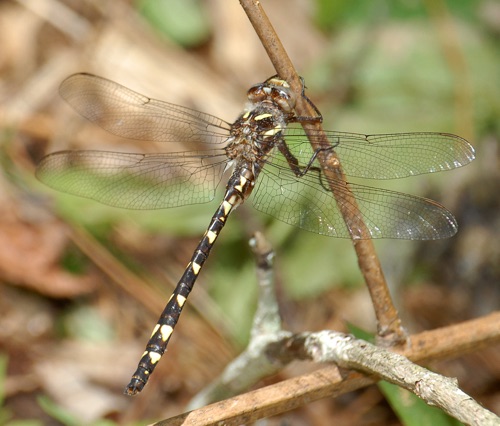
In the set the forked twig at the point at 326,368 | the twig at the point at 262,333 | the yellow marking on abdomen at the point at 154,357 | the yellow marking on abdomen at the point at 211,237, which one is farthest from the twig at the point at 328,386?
the yellow marking on abdomen at the point at 211,237

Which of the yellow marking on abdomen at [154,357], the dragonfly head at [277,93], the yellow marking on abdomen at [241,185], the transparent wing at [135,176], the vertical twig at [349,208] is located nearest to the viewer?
the vertical twig at [349,208]

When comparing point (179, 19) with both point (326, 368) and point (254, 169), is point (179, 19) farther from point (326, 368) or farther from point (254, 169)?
point (326, 368)

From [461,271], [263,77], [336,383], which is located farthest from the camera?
[263,77]

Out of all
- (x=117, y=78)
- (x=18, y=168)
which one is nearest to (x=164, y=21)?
(x=117, y=78)

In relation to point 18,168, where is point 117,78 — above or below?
above

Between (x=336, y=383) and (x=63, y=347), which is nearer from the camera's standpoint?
(x=336, y=383)

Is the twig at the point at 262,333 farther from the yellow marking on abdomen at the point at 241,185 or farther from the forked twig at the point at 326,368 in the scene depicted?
the yellow marking on abdomen at the point at 241,185

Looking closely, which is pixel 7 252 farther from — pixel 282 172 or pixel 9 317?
pixel 282 172
